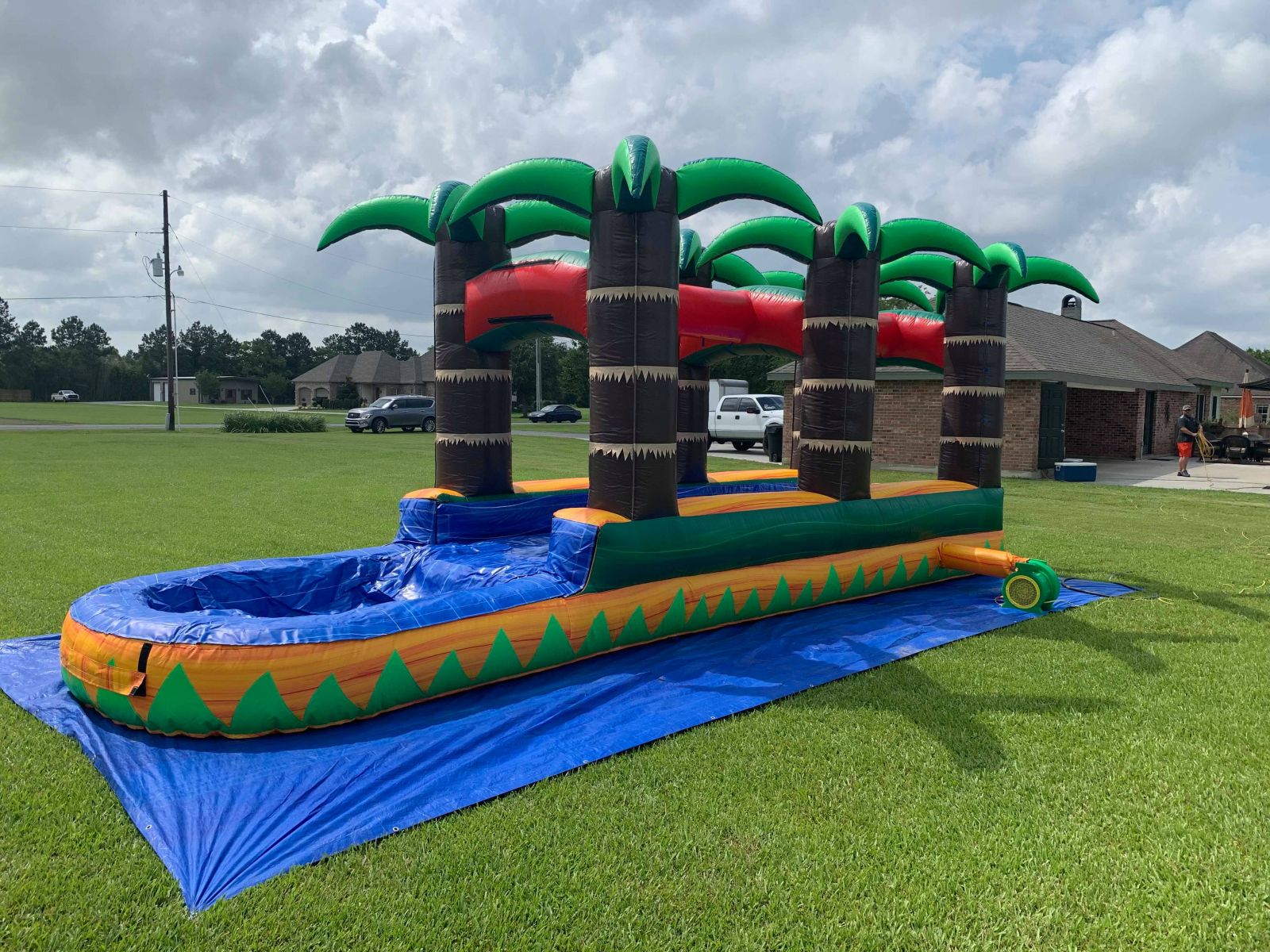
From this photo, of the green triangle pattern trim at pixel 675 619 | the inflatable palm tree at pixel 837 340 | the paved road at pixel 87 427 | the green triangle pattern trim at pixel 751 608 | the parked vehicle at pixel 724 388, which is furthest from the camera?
the paved road at pixel 87 427

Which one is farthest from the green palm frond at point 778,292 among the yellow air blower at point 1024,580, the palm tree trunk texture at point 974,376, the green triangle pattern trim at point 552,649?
the green triangle pattern trim at point 552,649

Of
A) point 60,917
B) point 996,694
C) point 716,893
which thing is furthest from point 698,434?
point 60,917

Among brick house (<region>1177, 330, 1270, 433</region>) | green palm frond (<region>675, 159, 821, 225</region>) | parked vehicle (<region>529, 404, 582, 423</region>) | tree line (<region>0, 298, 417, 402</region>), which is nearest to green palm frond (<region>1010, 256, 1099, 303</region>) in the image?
green palm frond (<region>675, 159, 821, 225</region>)

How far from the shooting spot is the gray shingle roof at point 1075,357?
1769 cm

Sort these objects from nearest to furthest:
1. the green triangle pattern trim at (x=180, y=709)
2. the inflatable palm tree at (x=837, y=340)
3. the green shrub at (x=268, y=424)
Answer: the green triangle pattern trim at (x=180, y=709) → the inflatable palm tree at (x=837, y=340) → the green shrub at (x=268, y=424)

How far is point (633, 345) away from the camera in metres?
5.53

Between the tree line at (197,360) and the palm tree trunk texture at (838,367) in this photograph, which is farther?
the tree line at (197,360)

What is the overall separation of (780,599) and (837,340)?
2.22 metres

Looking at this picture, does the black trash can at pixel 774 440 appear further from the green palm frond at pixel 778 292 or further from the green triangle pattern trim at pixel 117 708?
the green triangle pattern trim at pixel 117 708

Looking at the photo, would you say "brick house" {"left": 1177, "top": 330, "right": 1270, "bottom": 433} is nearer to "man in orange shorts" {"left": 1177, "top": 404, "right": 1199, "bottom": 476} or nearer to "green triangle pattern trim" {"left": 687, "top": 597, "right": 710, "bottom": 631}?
"man in orange shorts" {"left": 1177, "top": 404, "right": 1199, "bottom": 476}

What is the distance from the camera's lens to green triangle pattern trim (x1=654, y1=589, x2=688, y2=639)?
225 inches

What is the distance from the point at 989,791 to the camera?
3576mm

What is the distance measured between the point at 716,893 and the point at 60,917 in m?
2.15

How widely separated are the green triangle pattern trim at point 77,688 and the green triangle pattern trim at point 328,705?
117cm
